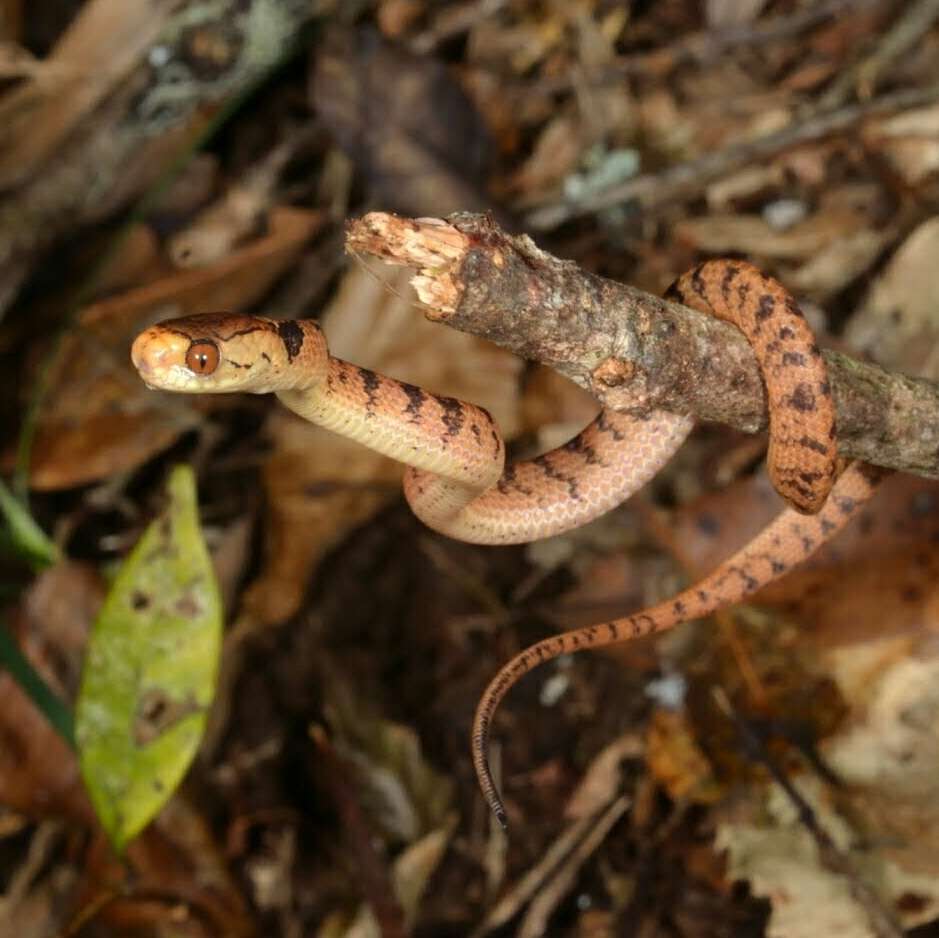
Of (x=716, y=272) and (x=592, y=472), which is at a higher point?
(x=716, y=272)

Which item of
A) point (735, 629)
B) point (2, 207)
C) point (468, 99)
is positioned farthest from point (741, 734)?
point (2, 207)

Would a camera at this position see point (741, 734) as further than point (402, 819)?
No

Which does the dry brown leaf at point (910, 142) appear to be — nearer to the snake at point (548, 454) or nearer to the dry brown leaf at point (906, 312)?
the dry brown leaf at point (906, 312)

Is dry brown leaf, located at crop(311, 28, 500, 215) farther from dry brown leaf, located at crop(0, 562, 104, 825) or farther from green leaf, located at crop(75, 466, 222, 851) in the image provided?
dry brown leaf, located at crop(0, 562, 104, 825)

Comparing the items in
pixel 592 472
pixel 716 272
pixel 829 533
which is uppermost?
pixel 716 272

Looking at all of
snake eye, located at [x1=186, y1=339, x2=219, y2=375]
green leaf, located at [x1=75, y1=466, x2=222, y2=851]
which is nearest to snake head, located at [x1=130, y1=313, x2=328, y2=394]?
snake eye, located at [x1=186, y1=339, x2=219, y2=375]

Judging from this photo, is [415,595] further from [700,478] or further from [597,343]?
[597,343]

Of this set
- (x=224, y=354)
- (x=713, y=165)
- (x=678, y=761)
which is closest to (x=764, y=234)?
(x=713, y=165)
